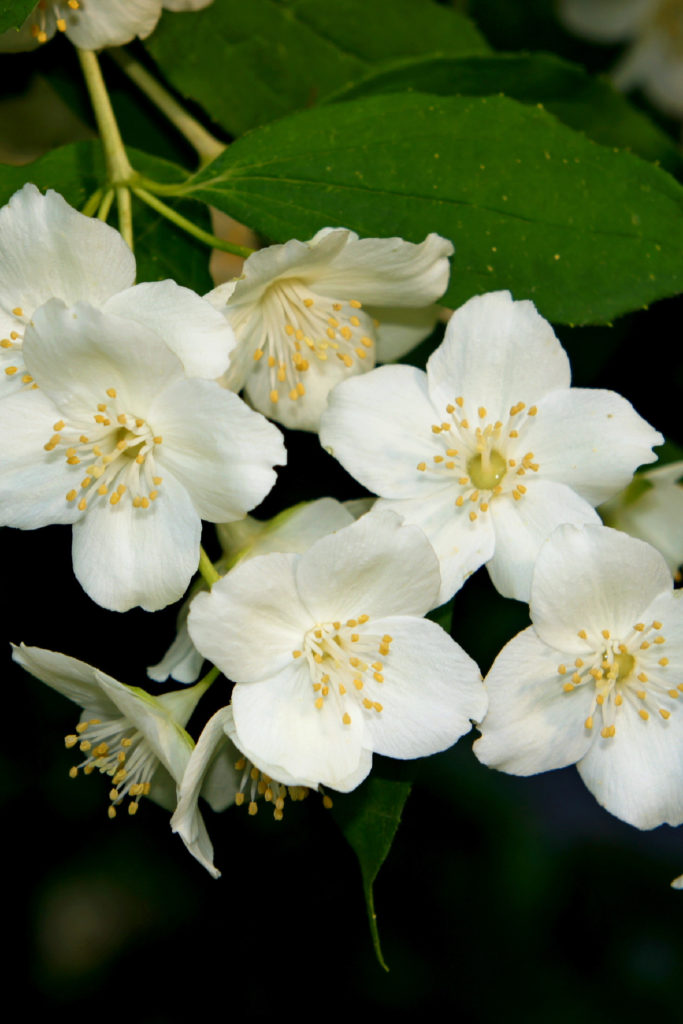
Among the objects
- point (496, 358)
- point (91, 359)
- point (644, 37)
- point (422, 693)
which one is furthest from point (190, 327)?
point (644, 37)

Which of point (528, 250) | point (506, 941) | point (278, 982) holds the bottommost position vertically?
point (278, 982)

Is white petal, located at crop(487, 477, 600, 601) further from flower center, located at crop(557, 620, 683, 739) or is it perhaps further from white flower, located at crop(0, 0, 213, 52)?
white flower, located at crop(0, 0, 213, 52)

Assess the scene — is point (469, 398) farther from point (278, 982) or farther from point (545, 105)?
point (278, 982)

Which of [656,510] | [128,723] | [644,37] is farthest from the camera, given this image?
[644,37]

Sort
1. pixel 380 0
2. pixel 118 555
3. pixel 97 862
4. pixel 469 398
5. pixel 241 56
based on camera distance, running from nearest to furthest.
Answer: pixel 118 555 < pixel 469 398 < pixel 241 56 < pixel 380 0 < pixel 97 862

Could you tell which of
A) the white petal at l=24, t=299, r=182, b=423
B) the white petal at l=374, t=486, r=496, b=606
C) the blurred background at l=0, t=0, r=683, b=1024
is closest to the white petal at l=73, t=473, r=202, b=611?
the white petal at l=24, t=299, r=182, b=423

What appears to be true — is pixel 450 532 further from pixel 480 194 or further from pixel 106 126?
pixel 106 126

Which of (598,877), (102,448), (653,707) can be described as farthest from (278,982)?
(102,448)
